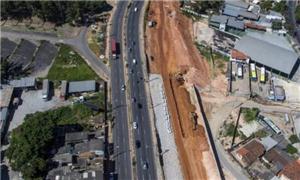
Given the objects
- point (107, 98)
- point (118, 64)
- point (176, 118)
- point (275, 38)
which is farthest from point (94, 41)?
point (275, 38)

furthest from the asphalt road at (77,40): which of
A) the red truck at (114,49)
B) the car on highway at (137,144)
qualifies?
the car on highway at (137,144)

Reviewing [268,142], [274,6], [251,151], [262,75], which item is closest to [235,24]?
[274,6]

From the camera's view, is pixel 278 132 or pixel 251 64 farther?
pixel 251 64

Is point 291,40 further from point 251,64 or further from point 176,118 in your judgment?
point 176,118

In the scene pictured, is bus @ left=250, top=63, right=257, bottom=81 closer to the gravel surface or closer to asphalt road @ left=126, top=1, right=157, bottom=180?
the gravel surface

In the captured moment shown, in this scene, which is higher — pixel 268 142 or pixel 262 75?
pixel 262 75

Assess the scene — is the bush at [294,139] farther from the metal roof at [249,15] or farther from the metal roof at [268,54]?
the metal roof at [249,15]

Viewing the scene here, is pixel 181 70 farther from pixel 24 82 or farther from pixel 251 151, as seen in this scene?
pixel 24 82
